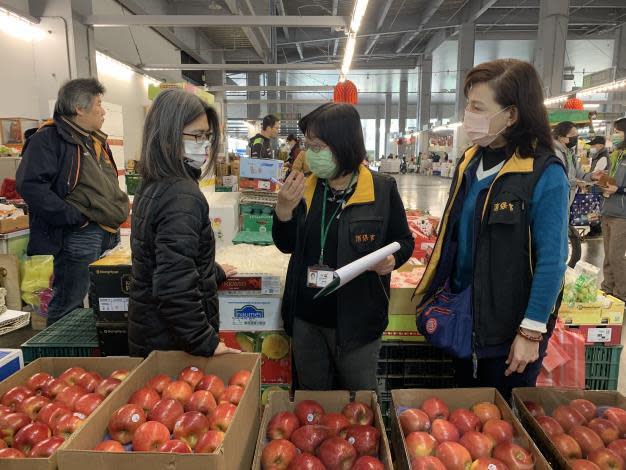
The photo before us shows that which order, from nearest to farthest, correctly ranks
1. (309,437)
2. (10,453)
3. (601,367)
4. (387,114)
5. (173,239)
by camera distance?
(10,453)
(309,437)
(173,239)
(601,367)
(387,114)

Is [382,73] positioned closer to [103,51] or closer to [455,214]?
[103,51]

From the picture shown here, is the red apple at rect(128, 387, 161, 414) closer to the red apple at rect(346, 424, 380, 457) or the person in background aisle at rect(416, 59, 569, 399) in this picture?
the red apple at rect(346, 424, 380, 457)

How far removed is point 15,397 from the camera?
4.81ft

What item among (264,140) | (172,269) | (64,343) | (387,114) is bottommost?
(64,343)

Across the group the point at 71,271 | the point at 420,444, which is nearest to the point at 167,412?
the point at 420,444

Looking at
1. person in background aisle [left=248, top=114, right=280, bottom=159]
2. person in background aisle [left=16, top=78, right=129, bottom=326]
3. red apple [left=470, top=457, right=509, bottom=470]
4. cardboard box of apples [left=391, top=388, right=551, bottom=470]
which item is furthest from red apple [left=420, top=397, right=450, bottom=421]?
person in background aisle [left=248, top=114, right=280, bottom=159]

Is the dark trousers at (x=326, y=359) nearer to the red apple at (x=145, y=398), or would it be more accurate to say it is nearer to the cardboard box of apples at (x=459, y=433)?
the cardboard box of apples at (x=459, y=433)

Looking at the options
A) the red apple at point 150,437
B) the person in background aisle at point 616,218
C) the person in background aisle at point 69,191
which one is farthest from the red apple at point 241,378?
the person in background aisle at point 616,218

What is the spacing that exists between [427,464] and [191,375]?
0.80 meters

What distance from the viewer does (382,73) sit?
28.6 meters

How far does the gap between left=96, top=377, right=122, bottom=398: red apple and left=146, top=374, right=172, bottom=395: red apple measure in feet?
0.38

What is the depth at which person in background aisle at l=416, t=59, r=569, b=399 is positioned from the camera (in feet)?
5.02

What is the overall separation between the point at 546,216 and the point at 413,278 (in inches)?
49.5

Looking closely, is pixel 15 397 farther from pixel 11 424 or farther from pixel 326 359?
pixel 326 359
